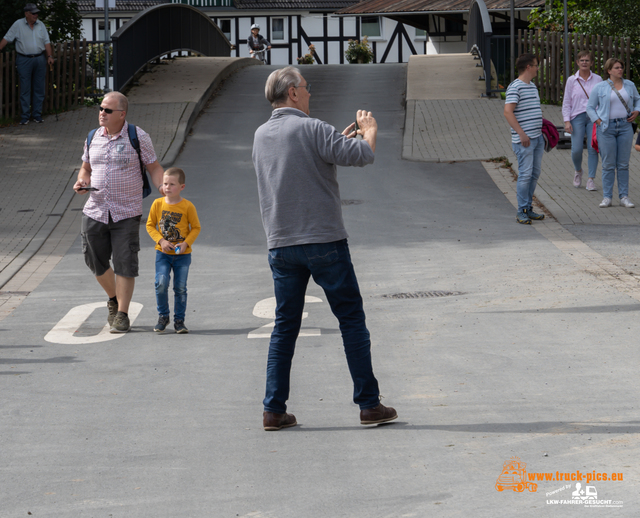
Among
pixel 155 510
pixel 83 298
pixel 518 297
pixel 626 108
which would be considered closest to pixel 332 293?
pixel 155 510

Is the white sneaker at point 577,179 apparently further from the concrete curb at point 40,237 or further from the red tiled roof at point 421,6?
the red tiled roof at point 421,6

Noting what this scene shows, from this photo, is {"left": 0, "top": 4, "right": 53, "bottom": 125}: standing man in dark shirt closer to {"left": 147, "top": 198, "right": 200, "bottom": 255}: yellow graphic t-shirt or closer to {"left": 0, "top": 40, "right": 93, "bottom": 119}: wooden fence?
{"left": 0, "top": 40, "right": 93, "bottom": 119}: wooden fence

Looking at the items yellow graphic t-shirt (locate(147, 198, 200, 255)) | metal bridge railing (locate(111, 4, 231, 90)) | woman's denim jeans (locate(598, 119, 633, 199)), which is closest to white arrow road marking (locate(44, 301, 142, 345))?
yellow graphic t-shirt (locate(147, 198, 200, 255))

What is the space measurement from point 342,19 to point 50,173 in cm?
4428

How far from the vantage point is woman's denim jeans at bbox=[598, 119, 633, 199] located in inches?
477

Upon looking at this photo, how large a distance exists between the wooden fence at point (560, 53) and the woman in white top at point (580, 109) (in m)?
6.49

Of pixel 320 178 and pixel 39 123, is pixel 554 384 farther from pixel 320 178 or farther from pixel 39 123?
pixel 39 123

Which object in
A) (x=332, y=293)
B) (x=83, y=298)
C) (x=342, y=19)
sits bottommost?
(x=83, y=298)

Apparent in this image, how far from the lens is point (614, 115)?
1203 centimetres

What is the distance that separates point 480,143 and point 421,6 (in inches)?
787

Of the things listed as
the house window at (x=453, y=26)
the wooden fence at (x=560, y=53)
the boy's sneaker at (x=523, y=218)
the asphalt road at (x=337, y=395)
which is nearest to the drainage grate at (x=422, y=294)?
the asphalt road at (x=337, y=395)

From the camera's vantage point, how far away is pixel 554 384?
17.6 feet

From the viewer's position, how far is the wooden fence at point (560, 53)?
1944cm

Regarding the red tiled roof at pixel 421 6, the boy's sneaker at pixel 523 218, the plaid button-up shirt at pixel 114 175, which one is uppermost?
the red tiled roof at pixel 421 6
